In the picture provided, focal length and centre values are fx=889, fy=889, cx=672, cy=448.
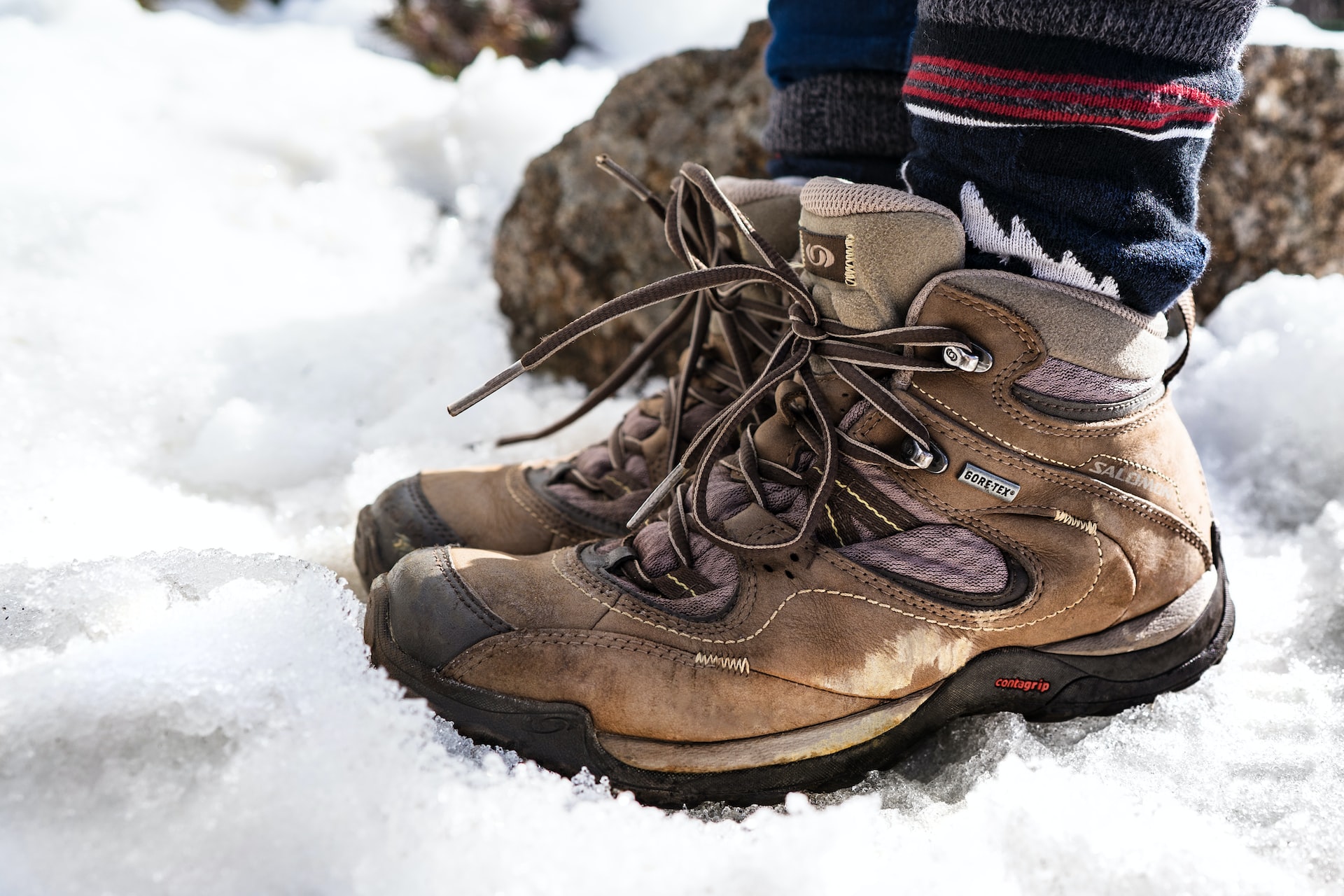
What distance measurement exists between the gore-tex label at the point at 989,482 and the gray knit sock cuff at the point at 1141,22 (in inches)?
13.0

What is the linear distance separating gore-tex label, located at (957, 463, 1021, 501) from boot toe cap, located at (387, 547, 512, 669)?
40cm

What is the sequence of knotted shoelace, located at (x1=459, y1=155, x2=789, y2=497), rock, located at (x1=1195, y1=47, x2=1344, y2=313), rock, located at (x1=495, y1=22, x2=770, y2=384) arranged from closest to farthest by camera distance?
knotted shoelace, located at (x1=459, y1=155, x2=789, y2=497) < rock, located at (x1=1195, y1=47, x2=1344, y2=313) < rock, located at (x1=495, y1=22, x2=770, y2=384)

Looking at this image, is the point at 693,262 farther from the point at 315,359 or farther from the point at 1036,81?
the point at 315,359

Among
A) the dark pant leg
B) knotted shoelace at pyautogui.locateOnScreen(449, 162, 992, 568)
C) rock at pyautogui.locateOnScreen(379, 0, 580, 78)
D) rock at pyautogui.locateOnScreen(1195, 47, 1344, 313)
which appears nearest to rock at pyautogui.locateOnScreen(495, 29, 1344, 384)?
rock at pyautogui.locateOnScreen(1195, 47, 1344, 313)

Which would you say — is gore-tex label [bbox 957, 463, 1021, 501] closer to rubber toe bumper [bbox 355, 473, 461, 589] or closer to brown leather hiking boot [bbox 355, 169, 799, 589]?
brown leather hiking boot [bbox 355, 169, 799, 589]

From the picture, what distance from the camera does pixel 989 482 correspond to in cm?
73

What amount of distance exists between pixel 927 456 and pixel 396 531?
1.85 feet

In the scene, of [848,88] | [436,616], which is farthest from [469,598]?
[848,88]

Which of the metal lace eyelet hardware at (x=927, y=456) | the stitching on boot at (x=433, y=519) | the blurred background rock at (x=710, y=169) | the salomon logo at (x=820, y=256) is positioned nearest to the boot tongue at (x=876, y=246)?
the salomon logo at (x=820, y=256)

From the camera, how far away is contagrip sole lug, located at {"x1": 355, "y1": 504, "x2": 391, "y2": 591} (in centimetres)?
96

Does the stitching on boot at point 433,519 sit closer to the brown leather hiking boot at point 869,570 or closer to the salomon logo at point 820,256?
the brown leather hiking boot at point 869,570

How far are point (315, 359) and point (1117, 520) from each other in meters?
1.26

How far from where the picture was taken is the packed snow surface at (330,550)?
1.94 feet

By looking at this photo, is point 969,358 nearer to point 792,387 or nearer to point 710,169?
point 792,387
